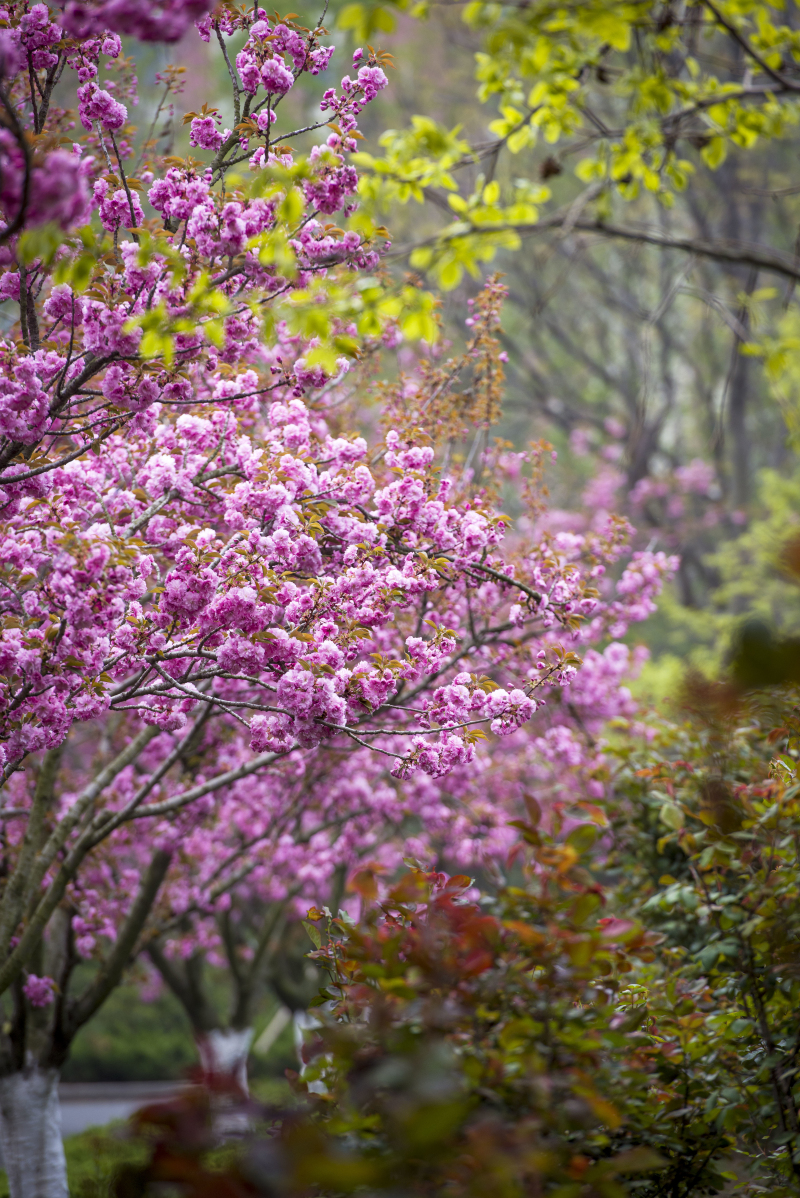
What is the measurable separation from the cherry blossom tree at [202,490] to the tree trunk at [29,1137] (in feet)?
0.06

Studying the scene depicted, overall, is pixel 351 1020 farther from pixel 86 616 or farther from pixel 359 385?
pixel 359 385

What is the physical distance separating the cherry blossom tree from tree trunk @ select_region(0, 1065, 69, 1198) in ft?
0.06

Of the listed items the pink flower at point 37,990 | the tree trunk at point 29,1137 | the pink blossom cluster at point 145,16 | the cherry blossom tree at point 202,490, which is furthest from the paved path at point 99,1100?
the pink blossom cluster at point 145,16

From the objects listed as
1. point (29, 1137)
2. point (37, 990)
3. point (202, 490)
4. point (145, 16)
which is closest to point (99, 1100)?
point (29, 1137)

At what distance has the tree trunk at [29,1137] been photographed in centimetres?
543

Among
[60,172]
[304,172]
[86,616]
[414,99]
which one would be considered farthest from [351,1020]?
[414,99]

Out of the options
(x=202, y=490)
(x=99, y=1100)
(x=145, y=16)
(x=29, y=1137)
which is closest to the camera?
(x=145, y=16)

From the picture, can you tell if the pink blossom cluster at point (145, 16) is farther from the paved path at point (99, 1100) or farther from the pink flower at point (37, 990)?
the paved path at point (99, 1100)

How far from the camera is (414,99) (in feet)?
52.0

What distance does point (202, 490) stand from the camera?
449 cm

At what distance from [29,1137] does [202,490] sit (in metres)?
4.26

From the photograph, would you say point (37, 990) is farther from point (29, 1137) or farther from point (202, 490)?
point (202, 490)

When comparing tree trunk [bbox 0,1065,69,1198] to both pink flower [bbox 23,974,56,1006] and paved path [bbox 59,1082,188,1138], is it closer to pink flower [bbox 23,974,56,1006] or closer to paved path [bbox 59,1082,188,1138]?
pink flower [bbox 23,974,56,1006]

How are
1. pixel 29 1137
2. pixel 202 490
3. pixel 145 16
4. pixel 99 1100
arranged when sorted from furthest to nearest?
pixel 99 1100
pixel 29 1137
pixel 202 490
pixel 145 16
